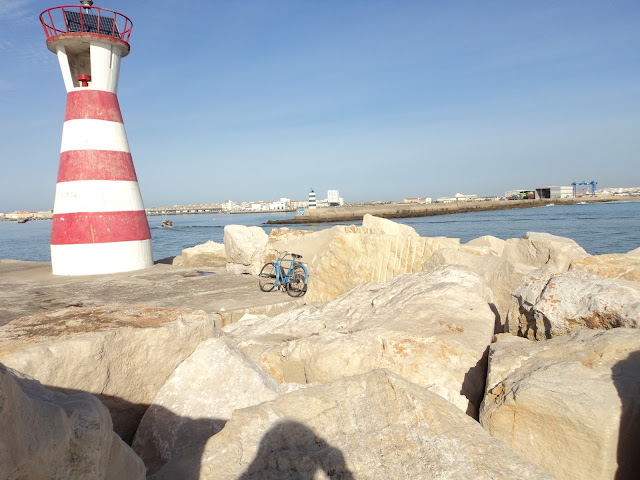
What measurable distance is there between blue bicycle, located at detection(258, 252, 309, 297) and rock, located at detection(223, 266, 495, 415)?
3344mm

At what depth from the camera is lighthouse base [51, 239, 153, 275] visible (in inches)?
394

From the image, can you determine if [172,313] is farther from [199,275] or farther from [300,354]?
[199,275]

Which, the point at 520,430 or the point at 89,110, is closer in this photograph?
the point at 520,430

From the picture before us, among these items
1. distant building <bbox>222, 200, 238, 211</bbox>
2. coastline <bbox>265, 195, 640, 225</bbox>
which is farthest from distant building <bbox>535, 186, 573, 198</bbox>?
distant building <bbox>222, 200, 238, 211</bbox>

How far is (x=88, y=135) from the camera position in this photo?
32.7 feet

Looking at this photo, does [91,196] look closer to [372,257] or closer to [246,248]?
[246,248]

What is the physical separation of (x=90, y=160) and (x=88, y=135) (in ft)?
1.72

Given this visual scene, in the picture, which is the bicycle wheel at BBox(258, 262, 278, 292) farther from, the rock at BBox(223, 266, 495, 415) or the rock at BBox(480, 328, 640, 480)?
the rock at BBox(480, 328, 640, 480)

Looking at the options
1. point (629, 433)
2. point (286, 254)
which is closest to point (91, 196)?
point (286, 254)

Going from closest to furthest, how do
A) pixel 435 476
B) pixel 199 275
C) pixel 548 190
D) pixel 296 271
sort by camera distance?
pixel 435 476
pixel 296 271
pixel 199 275
pixel 548 190

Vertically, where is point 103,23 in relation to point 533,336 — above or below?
above

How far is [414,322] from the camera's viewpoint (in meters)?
3.61

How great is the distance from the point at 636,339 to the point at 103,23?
36.7 feet

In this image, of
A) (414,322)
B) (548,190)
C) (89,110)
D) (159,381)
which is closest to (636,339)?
(414,322)
